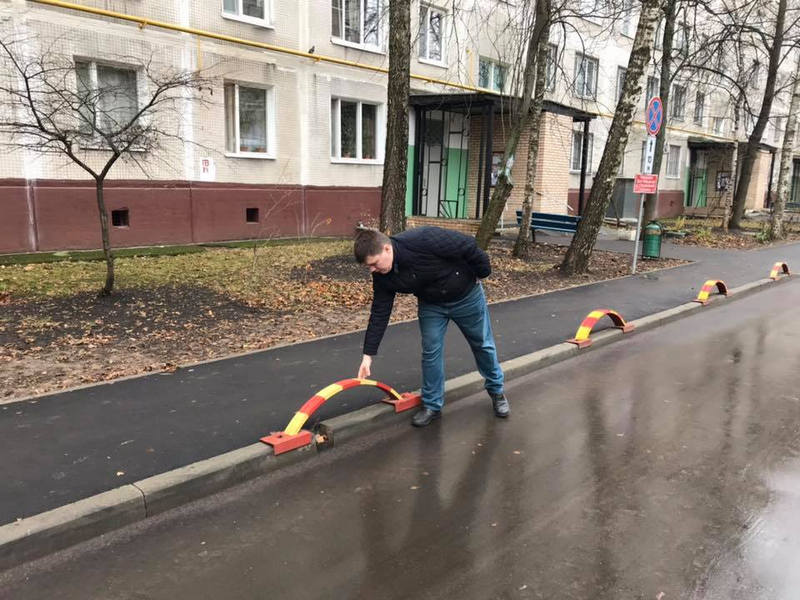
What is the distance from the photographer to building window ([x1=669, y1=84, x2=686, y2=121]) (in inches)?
1166

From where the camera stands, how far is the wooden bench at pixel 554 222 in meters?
16.8

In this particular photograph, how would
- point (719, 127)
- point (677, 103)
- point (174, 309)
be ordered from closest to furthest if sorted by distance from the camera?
1. point (174, 309)
2. point (677, 103)
3. point (719, 127)

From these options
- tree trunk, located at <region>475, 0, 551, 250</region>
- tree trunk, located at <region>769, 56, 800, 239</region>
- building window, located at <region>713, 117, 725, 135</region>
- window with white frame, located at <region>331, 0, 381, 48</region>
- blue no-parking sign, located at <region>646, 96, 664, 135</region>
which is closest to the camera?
blue no-parking sign, located at <region>646, 96, 664, 135</region>

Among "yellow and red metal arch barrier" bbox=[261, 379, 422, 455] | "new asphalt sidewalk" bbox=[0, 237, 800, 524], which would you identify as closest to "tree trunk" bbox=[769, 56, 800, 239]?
"new asphalt sidewalk" bbox=[0, 237, 800, 524]

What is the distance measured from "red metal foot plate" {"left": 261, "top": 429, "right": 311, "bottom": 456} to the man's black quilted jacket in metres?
0.80

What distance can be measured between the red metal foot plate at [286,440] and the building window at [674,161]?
3370 centimetres

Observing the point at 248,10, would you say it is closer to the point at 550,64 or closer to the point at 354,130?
the point at 354,130

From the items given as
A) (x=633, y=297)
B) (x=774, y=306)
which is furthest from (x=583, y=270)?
(x=774, y=306)

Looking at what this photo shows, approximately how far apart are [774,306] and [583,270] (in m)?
3.35

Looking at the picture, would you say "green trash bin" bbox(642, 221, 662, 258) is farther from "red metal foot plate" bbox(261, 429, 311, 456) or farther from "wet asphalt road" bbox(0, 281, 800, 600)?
"red metal foot plate" bbox(261, 429, 311, 456)

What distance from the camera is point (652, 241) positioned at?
615 inches

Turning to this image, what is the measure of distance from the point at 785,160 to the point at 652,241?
829cm

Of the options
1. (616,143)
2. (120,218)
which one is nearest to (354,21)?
(120,218)

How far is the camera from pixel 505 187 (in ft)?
43.1
